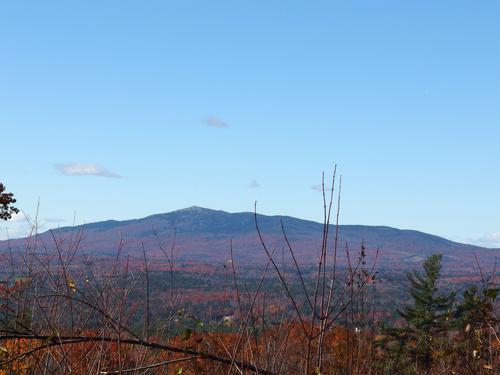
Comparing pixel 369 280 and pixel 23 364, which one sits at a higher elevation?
pixel 369 280

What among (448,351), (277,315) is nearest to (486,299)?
(448,351)

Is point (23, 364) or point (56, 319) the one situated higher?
point (56, 319)

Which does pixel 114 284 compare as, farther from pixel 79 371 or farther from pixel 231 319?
pixel 231 319

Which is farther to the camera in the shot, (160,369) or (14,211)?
(14,211)

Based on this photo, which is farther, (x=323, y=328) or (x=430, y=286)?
(x=430, y=286)

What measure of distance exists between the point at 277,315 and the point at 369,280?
4.06 feet

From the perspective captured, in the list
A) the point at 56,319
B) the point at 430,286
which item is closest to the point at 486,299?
the point at 56,319

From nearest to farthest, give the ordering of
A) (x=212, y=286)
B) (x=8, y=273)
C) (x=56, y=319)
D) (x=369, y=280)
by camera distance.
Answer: (x=369, y=280), (x=56, y=319), (x=8, y=273), (x=212, y=286)

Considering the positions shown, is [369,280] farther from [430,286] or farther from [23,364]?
[430,286]

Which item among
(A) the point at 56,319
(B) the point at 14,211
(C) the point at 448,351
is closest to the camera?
(C) the point at 448,351

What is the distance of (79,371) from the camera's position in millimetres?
4352

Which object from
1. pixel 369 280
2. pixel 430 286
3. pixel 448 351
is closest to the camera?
pixel 369 280

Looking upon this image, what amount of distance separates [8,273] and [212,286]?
14093 cm

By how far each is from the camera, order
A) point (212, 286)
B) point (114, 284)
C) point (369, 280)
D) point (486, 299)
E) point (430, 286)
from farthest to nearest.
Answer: point (212, 286)
point (430, 286)
point (114, 284)
point (486, 299)
point (369, 280)
